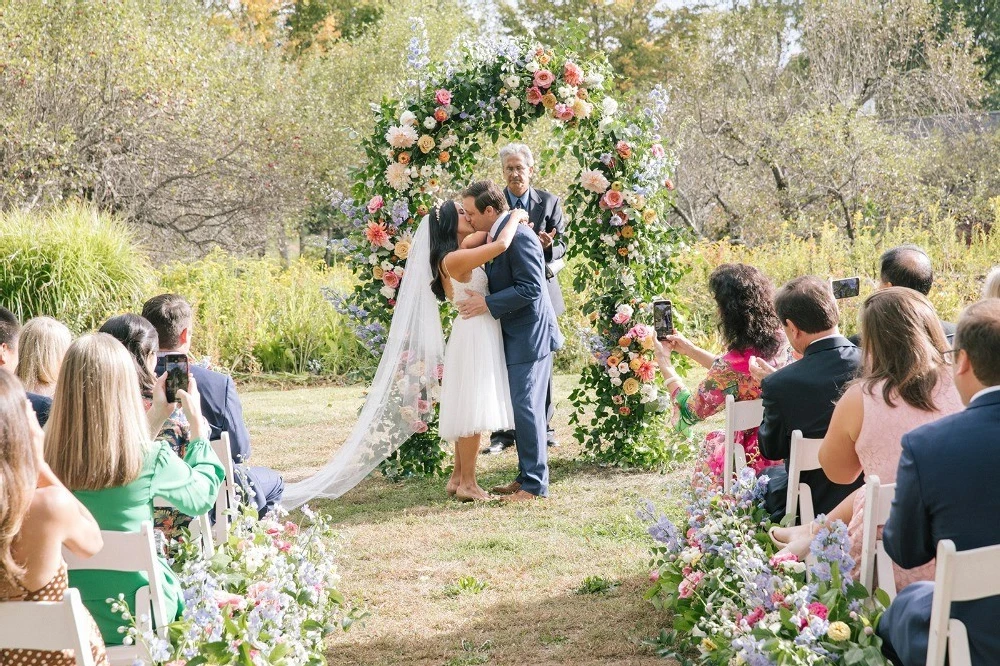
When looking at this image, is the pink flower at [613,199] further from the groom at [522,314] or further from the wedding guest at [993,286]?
the wedding guest at [993,286]

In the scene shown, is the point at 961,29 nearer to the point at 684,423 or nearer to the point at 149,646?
the point at 684,423

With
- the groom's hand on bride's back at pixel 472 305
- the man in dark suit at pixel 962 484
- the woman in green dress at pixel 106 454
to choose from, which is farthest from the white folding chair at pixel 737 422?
the groom's hand on bride's back at pixel 472 305

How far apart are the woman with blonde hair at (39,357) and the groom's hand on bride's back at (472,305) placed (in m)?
2.62

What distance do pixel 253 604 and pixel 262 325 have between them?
8.94 metres

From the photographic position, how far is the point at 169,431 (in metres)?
3.76

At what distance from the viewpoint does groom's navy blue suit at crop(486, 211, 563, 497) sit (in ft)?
19.9

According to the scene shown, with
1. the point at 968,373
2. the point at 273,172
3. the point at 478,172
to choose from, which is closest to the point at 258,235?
the point at 273,172

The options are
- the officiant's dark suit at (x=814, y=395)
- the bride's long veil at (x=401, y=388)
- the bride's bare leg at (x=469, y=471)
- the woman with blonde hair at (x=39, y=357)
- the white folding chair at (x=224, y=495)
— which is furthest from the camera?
the bride's long veil at (x=401, y=388)

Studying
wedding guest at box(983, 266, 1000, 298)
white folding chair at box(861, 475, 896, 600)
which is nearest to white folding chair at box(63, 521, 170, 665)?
white folding chair at box(861, 475, 896, 600)

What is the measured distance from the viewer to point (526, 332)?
6172mm

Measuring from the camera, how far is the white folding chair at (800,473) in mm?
3424

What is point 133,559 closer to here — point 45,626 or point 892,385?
point 45,626

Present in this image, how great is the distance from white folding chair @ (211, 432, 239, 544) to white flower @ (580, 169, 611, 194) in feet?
11.7

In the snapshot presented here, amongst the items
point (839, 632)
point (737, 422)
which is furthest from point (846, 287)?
point (839, 632)
